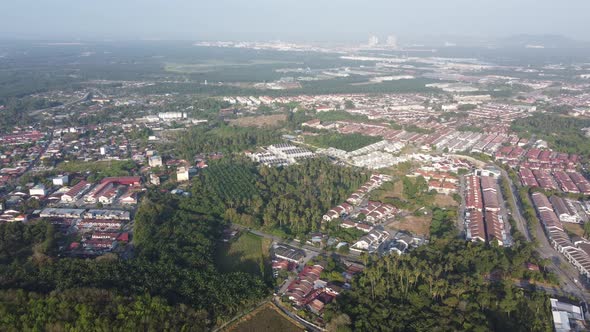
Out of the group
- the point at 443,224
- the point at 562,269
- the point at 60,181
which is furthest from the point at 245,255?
the point at 60,181

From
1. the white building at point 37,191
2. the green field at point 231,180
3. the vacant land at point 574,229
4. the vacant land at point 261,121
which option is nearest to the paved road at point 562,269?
the vacant land at point 574,229

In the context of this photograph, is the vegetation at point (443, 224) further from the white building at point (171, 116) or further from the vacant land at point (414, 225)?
the white building at point (171, 116)

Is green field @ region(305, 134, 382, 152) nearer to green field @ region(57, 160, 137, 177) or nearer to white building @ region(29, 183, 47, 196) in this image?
green field @ region(57, 160, 137, 177)

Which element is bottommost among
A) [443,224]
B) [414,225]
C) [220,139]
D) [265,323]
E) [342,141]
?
[265,323]

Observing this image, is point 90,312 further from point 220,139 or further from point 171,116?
point 171,116

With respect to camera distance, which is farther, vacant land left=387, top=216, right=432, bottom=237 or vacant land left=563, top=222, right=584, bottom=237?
vacant land left=387, top=216, right=432, bottom=237

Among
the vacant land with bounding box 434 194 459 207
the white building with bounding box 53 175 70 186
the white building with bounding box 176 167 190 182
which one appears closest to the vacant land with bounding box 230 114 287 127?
the white building with bounding box 176 167 190 182
